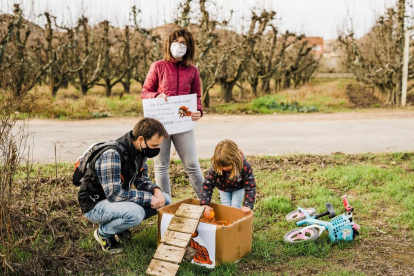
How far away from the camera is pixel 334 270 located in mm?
3576

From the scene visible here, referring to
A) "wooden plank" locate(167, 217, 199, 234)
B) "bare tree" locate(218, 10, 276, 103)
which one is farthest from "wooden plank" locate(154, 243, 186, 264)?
"bare tree" locate(218, 10, 276, 103)

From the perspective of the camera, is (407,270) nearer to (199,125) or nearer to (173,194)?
(173,194)

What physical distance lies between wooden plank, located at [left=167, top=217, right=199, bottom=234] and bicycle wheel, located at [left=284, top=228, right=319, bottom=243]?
3.62 feet

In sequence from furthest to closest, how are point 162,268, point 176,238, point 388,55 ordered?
1. point 388,55
2. point 176,238
3. point 162,268

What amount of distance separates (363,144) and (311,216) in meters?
5.03

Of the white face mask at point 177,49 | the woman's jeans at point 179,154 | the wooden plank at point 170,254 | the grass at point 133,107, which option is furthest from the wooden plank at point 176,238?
the grass at point 133,107

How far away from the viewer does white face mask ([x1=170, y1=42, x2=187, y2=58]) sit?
4.53m

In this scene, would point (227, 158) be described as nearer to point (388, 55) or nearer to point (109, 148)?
point (109, 148)

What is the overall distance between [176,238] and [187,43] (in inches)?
82.0

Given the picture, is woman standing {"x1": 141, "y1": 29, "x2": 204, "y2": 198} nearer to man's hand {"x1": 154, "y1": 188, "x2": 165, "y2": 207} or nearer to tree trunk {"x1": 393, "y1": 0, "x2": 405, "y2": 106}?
man's hand {"x1": 154, "y1": 188, "x2": 165, "y2": 207}

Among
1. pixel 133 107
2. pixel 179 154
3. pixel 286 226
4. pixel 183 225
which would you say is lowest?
pixel 286 226

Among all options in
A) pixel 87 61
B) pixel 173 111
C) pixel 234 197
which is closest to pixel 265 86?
pixel 87 61

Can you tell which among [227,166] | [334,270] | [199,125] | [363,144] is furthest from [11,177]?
[199,125]

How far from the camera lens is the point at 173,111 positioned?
466 cm
